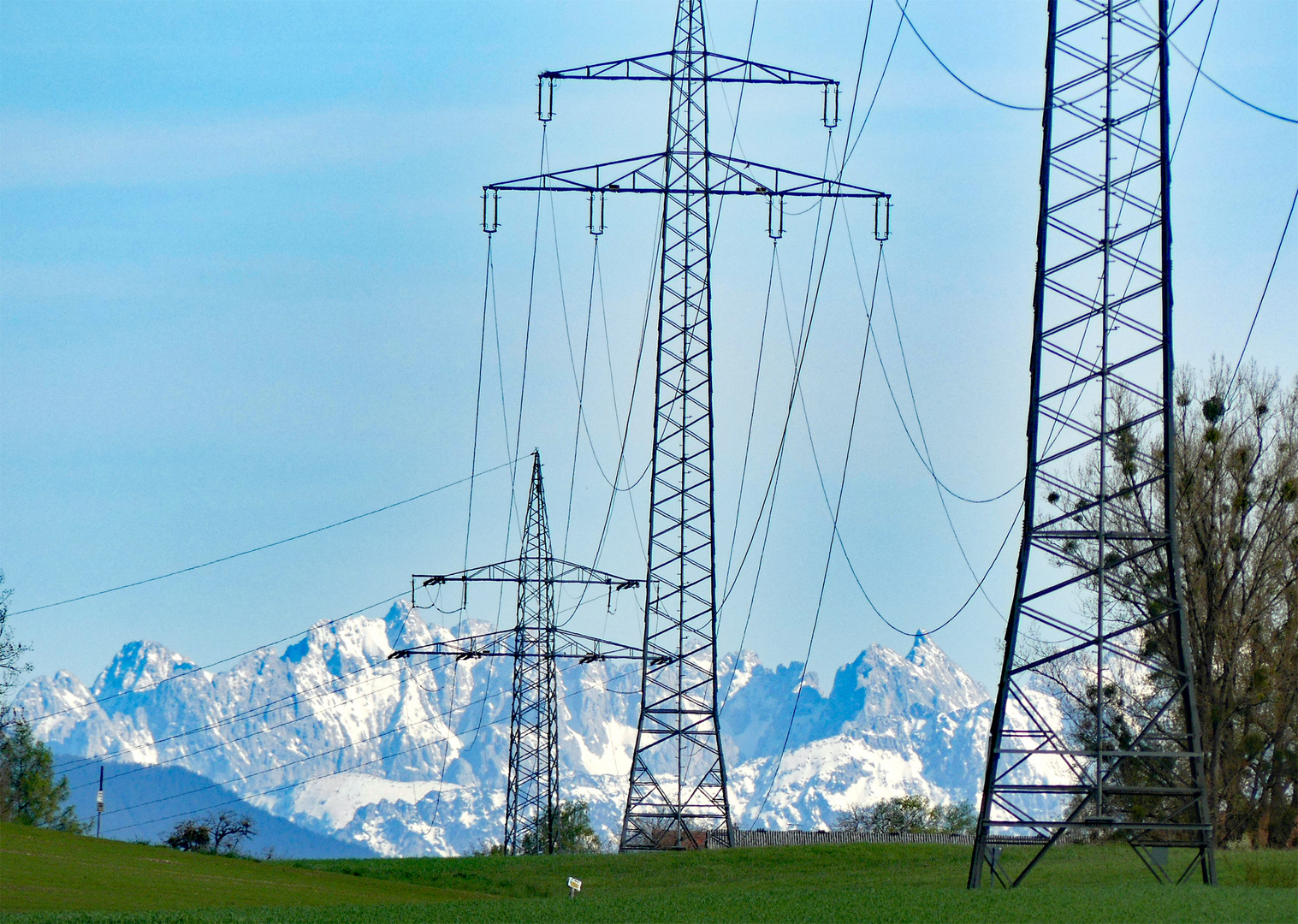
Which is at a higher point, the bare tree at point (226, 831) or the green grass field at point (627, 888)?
the bare tree at point (226, 831)

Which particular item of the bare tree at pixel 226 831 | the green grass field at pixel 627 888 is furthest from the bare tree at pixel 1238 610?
the bare tree at pixel 226 831

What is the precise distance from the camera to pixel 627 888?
136 ft

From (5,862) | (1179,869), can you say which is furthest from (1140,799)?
(5,862)

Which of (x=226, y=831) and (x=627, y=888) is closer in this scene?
(x=627, y=888)

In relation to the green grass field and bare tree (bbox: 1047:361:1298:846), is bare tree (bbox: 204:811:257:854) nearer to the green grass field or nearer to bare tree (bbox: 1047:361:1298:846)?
the green grass field

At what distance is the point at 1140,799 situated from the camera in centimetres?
5175

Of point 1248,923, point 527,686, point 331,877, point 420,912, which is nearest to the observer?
point 1248,923

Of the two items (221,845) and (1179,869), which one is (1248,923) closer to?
(1179,869)

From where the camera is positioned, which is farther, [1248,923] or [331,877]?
[331,877]

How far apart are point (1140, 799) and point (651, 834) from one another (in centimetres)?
1524

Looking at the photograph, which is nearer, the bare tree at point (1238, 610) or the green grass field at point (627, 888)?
the green grass field at point (627, 888)

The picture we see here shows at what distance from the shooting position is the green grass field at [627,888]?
2795 cm

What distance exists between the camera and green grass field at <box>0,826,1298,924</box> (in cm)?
2795

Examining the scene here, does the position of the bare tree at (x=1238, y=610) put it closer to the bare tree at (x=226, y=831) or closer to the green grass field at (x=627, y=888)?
the green grass field at (x=627, y=888)
